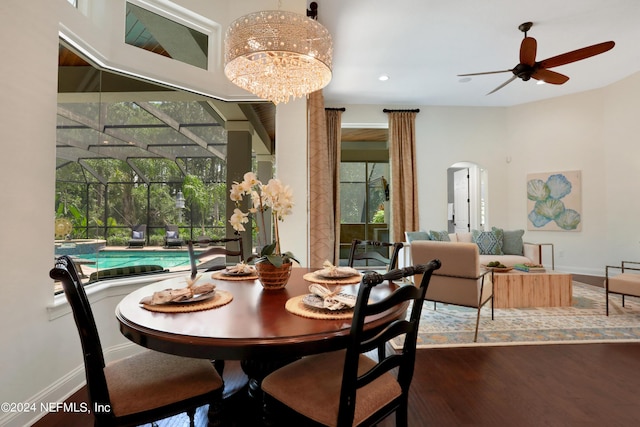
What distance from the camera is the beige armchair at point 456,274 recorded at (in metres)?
2.81

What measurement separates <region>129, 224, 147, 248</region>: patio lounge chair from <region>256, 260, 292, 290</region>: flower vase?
1814mm

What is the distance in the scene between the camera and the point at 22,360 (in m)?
1.63

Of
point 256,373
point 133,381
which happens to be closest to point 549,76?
point 256,373

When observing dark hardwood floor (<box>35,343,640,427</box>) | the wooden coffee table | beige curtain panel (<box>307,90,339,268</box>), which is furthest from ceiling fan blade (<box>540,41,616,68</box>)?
dark hardwood floor (<box>35,343,640,427</box>)

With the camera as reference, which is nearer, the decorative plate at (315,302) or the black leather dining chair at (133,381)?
the black leather dining chair at (133,381)

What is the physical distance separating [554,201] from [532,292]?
10.4 feet

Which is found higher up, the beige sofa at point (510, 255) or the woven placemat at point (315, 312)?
the woven placemat at point (315, 312)

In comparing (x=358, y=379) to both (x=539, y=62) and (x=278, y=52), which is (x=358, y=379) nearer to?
(x=278, y=52)

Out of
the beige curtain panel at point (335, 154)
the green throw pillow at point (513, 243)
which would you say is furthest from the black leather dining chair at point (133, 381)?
the green throw pillow at point (513, 243)

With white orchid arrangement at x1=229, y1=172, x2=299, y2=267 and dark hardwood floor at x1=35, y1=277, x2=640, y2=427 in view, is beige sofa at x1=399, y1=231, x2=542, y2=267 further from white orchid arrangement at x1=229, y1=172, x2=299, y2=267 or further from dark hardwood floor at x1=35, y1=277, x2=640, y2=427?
white orchid arrangement at x1=229, y1=172, x2=299, y2=267

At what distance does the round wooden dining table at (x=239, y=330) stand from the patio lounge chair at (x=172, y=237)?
1.69 meters

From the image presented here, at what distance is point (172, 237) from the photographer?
2.97 meters

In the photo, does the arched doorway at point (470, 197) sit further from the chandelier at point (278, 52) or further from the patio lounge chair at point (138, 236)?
the patio lounge chair at point (138, 236)

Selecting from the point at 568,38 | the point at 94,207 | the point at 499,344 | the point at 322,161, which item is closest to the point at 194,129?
the point at 94,207
